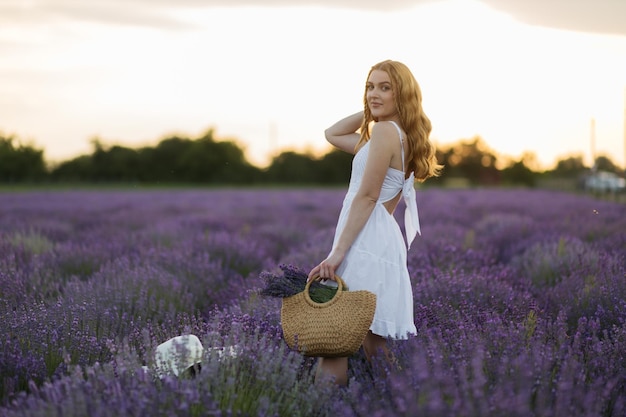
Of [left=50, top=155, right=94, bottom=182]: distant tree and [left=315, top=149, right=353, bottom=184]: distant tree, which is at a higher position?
[left=50, top=155, right=94, bottom=182]: distant tree

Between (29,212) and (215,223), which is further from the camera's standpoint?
(29,212)

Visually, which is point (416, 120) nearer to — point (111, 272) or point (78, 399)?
point (78, 399)

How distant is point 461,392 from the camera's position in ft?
6.95

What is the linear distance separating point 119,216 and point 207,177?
154 feet

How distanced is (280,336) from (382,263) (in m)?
0.62

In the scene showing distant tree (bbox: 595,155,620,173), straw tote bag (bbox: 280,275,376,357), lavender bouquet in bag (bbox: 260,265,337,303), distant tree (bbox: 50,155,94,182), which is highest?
lavender bouquet in bag (bbox: 260,265,337,303)

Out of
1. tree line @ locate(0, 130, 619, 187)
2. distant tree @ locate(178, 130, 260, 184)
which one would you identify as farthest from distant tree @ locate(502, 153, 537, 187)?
distant tree @ locate(178, 130, 260, 184)

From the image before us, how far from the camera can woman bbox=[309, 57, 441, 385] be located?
2672mm

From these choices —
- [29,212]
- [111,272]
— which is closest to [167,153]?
[29,212]

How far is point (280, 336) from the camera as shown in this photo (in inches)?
117

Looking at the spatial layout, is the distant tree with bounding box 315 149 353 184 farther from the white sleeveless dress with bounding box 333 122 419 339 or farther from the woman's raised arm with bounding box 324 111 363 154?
the white sleeveless dress with bounding box 333 122 419 339

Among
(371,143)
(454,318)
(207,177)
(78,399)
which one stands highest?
(371,143)

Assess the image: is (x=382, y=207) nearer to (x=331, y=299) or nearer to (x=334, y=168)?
(x=331, y=299)

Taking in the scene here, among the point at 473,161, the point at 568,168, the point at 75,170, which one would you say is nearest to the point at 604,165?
the point at 568,168
